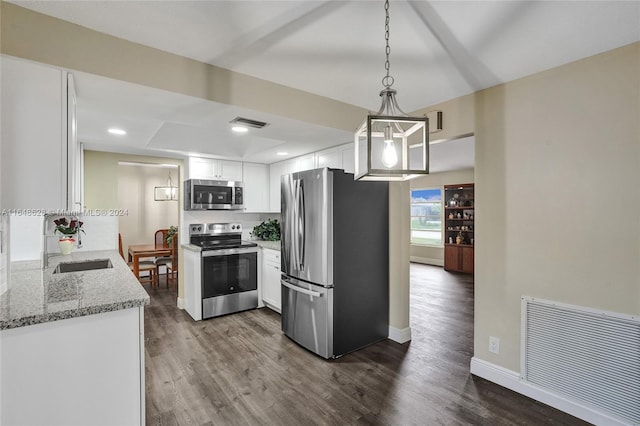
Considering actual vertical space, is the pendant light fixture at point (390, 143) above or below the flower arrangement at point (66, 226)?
above

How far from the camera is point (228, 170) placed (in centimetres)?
448

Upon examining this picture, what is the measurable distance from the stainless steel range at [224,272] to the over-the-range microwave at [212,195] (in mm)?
385

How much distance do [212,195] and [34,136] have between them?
2744 millimetres

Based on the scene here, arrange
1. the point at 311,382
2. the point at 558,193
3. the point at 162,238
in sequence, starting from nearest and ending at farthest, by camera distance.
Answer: the point at 558,193 → the point at 311,382 → the point at 162,238

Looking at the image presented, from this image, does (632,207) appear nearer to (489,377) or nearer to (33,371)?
(489,377)

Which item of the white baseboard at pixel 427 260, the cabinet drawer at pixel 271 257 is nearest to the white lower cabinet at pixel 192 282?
the cabinet drawer at pixel 271 257

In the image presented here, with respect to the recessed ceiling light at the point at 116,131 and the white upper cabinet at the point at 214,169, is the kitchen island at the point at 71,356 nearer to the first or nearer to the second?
the recessed ceiling light at the point at 116,131

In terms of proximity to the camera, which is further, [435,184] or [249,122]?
[435,184]

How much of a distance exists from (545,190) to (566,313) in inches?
34.0

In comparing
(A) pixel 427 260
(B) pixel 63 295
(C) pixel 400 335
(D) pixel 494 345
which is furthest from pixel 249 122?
(A) pixel 427 260

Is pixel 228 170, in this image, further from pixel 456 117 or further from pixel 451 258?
pixel 451 258

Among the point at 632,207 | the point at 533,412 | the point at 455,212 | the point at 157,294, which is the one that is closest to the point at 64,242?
the point at 157,294

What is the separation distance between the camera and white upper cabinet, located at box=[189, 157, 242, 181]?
13.8ft

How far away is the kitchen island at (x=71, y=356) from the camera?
4.26 ft
